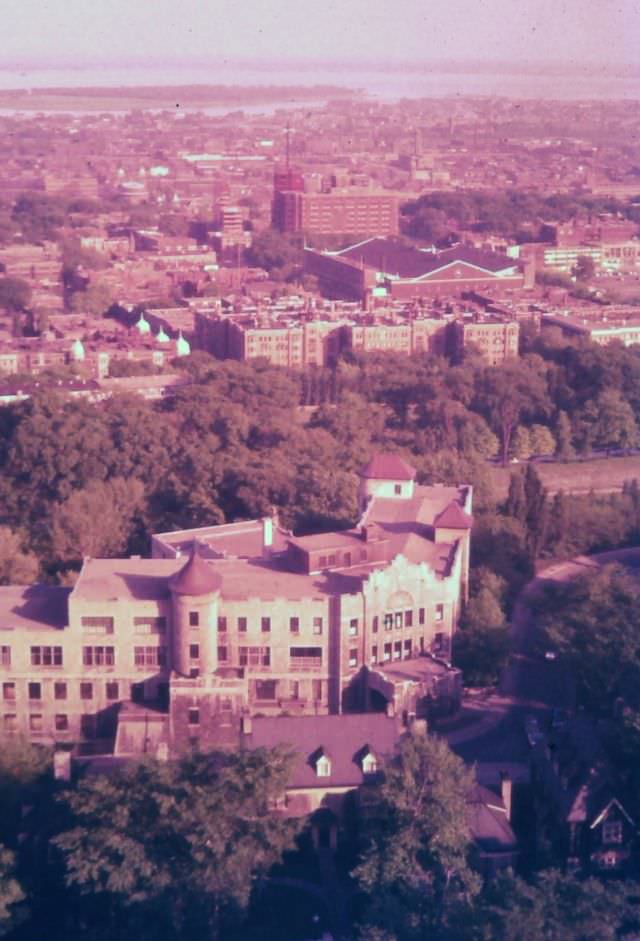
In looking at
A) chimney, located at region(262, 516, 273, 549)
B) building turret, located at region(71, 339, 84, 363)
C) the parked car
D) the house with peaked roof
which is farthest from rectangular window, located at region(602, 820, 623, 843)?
building turret, located at region(71, 339, 84, 363)

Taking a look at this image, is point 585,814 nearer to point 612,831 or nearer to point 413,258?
point 612,831

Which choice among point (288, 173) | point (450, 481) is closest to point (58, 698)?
point (450, 481)

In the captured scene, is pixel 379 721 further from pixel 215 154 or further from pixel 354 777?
pixel 215 154

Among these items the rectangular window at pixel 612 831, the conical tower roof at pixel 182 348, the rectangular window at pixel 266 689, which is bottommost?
the conical tower roof at pixel 182 348

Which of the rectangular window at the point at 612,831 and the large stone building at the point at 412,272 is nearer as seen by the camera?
the rectangular window at the point at 612,831

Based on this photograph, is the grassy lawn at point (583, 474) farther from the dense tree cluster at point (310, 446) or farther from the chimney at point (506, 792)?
the chimney at point (506, 792)

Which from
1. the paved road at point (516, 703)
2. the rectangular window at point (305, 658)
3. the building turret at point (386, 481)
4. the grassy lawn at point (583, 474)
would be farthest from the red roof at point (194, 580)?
the grassy lawn at point (583, 474)

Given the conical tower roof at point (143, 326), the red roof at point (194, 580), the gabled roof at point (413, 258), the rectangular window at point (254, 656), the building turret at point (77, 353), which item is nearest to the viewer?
the red roof at point (194, 580)
